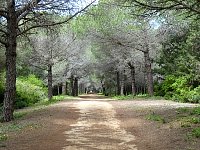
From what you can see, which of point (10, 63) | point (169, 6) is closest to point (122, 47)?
point (10, 63)

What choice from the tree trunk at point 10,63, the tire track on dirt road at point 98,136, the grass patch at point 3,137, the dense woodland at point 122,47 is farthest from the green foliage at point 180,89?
the grass patch at point 3,137

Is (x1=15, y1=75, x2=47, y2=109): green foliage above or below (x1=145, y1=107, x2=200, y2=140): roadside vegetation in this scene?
above

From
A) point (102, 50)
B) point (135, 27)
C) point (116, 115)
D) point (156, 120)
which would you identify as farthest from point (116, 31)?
point (156, 120)

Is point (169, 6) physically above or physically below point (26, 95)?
above

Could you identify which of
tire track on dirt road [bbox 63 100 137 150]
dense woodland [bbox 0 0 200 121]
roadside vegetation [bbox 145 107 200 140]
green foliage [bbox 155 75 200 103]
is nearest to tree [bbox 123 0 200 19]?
roadside vegetation [bbox 145 107 200 140]

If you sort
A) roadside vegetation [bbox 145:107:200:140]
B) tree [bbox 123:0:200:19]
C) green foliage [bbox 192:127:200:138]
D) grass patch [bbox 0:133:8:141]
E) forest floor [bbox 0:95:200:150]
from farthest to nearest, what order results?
tree [bbox 123:0:200:19] → grass patch [bbox 0:133:8:141] → roadside vegetation [bbox 145:107:200:140] → green foliage [bbox 192:127:200:138] → forest floor [bbox 0:95:200:150]

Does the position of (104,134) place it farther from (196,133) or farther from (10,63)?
(10,63)

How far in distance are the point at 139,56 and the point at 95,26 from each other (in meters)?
5.35

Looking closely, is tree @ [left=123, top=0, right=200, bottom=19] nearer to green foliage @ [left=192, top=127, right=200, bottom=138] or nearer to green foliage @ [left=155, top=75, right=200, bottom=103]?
green foliage @ [left=192, top=127, right=200, bottom=138]

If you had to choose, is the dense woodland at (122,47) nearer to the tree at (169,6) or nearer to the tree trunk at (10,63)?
the tree trunk at (10,63)

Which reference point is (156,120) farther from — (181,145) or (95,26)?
(95,26)

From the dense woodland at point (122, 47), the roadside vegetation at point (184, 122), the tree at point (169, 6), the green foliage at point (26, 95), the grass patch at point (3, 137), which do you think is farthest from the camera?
the green foliage at point (26, 95)

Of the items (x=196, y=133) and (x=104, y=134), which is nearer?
(x=196, y=133)

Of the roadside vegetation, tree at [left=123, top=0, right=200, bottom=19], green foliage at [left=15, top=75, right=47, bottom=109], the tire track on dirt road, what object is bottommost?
the tire track on dirt road
